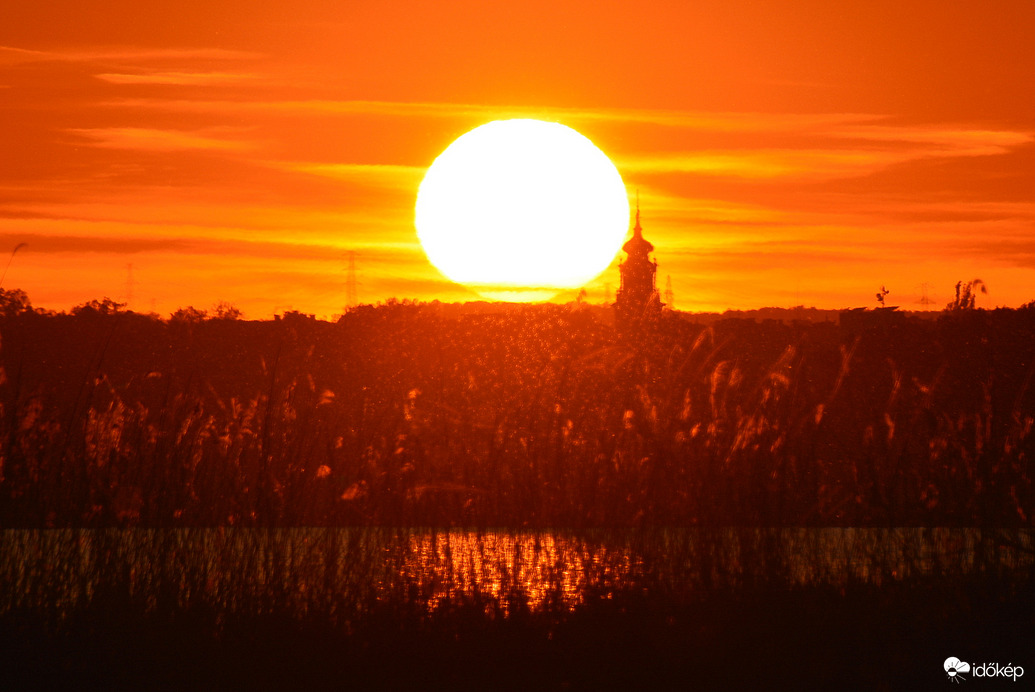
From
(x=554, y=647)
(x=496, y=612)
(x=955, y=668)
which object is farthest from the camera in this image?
(x=496, y=612)

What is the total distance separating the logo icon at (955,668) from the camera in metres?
4.06

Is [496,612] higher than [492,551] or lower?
lower

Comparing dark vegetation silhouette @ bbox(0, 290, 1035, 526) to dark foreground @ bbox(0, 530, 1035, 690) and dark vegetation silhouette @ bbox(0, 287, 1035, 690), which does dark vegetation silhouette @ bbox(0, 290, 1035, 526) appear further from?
dark foreground @ bbox(0, 530, 1035, 690)

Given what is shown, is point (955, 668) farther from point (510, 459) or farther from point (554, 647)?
point (510, 459)

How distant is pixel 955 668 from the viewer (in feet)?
13.5

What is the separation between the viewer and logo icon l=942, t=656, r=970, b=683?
4.06 metres

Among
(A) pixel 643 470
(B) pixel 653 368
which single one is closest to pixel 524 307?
(B) pixel 653 368

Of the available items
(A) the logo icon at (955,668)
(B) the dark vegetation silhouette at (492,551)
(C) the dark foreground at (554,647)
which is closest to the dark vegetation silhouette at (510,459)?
(B) the dark vegetation silhouette at (492,551)

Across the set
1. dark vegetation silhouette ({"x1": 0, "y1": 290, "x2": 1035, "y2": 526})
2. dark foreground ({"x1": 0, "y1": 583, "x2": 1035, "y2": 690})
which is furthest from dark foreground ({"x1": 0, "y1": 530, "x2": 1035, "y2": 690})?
dark vegetation silhouette ({"x1": 0, "y1": 290, "x2": 1035, "y2": 526})

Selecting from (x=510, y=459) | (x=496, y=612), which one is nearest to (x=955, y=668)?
(x=496, y=612)

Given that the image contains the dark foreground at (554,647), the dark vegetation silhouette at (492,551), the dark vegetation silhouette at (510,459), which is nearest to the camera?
the dark foreground at (554,647)

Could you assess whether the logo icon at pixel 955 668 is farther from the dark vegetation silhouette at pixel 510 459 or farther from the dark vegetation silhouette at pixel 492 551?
the dark vegetation silhouette at pixel 510 459

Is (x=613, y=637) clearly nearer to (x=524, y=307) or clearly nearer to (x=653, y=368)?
(x=653, y=368)

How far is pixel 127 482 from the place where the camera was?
5.50 metres
